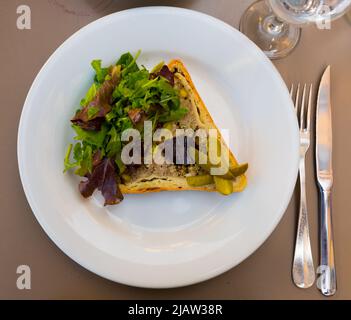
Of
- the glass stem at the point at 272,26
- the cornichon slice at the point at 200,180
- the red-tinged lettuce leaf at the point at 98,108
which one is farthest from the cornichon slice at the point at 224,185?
the glass stem at the point at 272,26

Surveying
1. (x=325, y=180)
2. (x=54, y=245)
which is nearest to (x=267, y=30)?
(x=325, y=180)

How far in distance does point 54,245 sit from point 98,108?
1.39 feet

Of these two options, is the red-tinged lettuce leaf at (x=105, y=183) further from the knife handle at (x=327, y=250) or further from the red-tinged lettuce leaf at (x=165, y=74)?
the knife handle at (x=327, y=250)

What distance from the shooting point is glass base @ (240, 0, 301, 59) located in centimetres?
114

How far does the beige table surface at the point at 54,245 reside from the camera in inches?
42.8

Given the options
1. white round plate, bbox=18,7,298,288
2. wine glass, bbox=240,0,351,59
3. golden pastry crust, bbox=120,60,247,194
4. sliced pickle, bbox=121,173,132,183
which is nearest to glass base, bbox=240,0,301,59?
wine glass, bbox=240,0,351,59

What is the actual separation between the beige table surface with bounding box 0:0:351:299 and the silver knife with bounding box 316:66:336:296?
2 cm

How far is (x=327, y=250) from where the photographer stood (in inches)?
42.3

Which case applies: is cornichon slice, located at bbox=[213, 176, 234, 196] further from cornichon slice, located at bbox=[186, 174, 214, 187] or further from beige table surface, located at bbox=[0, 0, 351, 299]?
beige table surface, located at bbox=[0, 0, 351, 299]

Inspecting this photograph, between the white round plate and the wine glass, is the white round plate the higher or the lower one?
the lower one

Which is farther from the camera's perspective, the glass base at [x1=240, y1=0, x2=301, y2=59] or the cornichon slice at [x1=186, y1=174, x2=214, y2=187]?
the glass base at [x1=240, y1=0, x2=301, y2=59]

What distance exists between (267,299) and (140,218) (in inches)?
17.1

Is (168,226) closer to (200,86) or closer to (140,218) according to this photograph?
(140,218)
